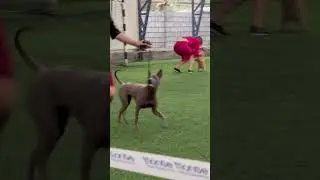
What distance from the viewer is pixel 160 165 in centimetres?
257

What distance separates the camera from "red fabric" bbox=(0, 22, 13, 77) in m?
1.28

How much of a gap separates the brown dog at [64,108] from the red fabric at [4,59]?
0.04 metres

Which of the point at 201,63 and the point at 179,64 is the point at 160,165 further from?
the point at 179,64

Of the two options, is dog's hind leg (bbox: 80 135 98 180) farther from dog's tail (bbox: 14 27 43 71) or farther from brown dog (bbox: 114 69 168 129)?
brown dog (bbox: 114 69 168 129)

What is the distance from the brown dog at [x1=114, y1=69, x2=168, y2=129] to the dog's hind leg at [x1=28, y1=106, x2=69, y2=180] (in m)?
1.65

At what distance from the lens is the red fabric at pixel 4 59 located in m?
1.28

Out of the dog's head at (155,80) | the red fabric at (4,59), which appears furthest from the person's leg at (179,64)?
the red fabric at (4,59)

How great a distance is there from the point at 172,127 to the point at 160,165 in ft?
2.78

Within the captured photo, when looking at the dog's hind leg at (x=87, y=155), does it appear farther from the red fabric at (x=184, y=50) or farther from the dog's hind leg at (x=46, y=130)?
the red fabric at (x=184, y=50)

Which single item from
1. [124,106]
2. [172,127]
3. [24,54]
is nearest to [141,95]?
[124,106]

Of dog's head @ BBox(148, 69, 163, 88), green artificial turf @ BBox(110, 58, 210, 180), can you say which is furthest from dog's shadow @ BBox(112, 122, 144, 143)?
dog's head @ BBox(148, 69, 163, 88)
